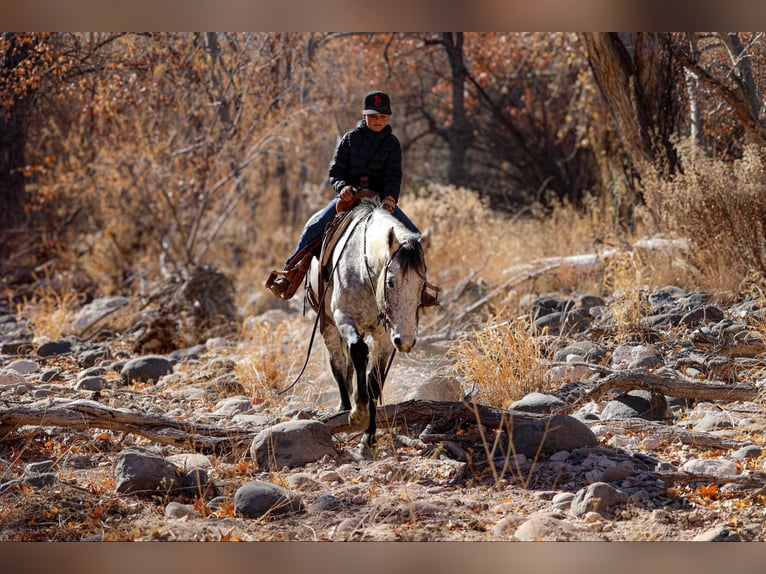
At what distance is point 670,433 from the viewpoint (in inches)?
189

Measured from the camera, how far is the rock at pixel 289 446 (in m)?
4.68

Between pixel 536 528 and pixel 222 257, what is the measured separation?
32.5 ft

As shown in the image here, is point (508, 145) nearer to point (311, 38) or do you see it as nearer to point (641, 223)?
point (311, 38)

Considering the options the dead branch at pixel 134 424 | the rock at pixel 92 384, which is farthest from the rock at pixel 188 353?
the dead branch at pixel 134 424

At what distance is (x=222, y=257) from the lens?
510 inches

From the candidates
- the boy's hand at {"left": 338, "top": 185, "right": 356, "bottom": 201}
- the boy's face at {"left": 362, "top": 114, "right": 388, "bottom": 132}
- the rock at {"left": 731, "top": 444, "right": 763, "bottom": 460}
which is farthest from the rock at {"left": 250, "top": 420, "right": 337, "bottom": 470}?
the rock at {"left": 731, "top": 444, "right": 763, "bottom": 460}

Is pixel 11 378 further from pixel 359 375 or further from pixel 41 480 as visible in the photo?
pixel 359 375

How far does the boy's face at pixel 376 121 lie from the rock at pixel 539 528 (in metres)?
2.58

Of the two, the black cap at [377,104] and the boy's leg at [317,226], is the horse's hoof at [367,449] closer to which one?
the boy's leg at [317,226]

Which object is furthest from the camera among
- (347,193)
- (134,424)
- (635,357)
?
(635,357)

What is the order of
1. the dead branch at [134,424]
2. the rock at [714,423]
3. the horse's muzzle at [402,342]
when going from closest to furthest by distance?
1. the horse's muzzle at [402,342]
2. the dead branch at [134,424]
3. the rock at [714,423]

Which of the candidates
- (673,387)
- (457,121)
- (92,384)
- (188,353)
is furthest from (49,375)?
(457,121)

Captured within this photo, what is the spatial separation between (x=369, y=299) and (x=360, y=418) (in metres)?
0.67
